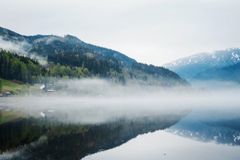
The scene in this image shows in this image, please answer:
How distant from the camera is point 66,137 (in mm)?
68875

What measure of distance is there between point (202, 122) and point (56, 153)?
63.2 m

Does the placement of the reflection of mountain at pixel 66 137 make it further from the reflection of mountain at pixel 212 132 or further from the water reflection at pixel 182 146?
the reflection of mountain at pixel 212 132

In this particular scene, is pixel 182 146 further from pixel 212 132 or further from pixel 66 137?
pixel 212 132

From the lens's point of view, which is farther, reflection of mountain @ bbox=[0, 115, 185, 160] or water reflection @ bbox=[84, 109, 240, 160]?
water reflection @ bbox=[84, 109, 240, 160]

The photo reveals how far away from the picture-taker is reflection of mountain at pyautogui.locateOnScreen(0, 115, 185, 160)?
52.6m

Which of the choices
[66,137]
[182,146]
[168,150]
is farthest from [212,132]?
[66,137]

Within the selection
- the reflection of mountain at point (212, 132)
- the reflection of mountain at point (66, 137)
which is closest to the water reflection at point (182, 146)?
the reflection of mountain at point (212, 132)

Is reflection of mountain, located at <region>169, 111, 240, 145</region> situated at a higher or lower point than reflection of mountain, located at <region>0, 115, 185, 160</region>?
higher

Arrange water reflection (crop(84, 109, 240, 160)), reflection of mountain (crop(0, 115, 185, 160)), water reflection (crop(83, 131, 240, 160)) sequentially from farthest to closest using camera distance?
water reflection (crop(84, 109, 240, 160)) → reflection of mountain (crop(0, 115, 185, 160)) → water reflection (crop(83, 131, 240, 160))

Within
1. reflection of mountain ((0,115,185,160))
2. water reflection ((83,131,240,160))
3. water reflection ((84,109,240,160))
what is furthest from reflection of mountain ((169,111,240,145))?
reflection of mountain ((0,115,185,160))

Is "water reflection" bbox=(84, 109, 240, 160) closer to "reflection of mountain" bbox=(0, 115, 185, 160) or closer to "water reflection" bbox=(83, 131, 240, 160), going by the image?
"water reflection" bbox=(83, 131, 240, 160)

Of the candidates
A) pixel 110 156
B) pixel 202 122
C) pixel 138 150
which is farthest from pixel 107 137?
pixel 202 122

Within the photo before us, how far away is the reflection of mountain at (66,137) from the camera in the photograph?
173 feet

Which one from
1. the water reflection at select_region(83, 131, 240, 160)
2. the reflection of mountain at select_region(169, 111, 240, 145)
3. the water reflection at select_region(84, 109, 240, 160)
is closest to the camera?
the water reflection at select_region(83, 131, 240, 160)
